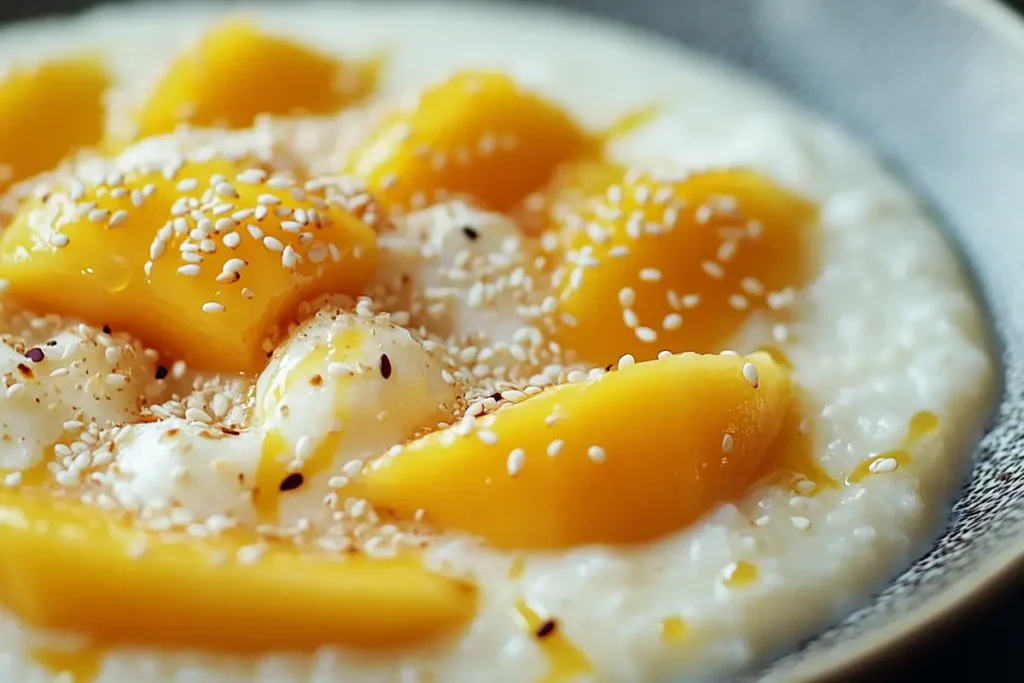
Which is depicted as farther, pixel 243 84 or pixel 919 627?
pixel 243 84

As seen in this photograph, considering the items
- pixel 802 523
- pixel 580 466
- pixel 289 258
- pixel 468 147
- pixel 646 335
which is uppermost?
pixel 468 147

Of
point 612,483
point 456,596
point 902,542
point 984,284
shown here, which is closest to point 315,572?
point 456,596

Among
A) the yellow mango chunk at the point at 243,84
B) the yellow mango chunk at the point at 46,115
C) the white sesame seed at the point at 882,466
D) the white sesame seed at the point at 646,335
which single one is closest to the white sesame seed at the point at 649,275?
the white sesame seed at the point at 646,335

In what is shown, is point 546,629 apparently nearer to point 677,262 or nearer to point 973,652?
point 973,652

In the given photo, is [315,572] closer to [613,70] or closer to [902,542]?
[902,542]

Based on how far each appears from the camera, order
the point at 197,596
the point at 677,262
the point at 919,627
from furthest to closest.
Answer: the point at 677,262 → the point at 197,596 → the point at 919,627

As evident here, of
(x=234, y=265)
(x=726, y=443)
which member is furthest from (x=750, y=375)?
(x=234, y=265)

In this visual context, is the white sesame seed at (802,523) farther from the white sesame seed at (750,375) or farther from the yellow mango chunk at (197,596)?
the yellow mango chunk at (197,596)
